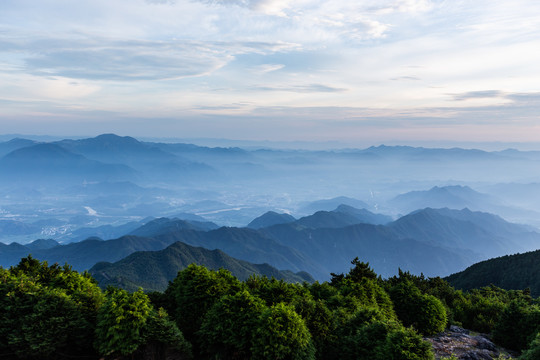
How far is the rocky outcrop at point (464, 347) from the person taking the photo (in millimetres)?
31609

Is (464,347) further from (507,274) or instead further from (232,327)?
(507,274)

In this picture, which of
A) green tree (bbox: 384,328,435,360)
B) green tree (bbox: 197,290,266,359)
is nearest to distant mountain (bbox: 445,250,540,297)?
green tree (bbox: 384,328,435,360)

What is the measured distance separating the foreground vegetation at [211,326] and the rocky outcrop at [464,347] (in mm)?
1996

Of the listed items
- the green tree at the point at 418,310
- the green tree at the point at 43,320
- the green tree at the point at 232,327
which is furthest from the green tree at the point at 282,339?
the green tree at the point at 43,320

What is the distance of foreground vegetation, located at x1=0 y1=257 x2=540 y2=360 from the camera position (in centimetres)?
2805

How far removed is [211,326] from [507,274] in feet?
453

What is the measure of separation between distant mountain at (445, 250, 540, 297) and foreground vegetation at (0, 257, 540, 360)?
101 meters

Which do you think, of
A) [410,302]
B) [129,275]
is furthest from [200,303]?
[129,275]

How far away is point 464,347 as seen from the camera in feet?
111

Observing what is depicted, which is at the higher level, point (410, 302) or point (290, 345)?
point (290, 345)

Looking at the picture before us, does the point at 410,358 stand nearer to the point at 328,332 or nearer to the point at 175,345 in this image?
the point at 328,332

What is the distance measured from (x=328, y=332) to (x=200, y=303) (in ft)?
49.5

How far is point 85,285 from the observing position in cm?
3988

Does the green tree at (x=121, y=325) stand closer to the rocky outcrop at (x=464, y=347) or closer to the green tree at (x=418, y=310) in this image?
the rocky outcrop at (x=464, y=347)
